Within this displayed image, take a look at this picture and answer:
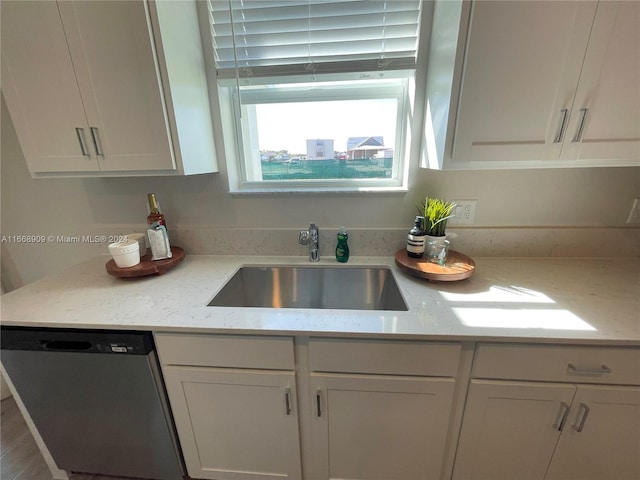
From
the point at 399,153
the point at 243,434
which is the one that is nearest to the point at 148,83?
the point at 399,153

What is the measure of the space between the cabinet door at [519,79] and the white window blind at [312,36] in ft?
1.18

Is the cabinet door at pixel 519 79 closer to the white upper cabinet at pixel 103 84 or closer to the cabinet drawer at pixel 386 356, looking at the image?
the cabinet drawer at pixel 386 356

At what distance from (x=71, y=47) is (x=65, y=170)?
0.48m

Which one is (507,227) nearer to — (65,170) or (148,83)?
(148,83)

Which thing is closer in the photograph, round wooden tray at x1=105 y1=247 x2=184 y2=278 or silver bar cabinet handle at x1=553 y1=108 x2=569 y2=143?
silver bar cabinet handle at x1=553 y1=108 x2=569 y2=143

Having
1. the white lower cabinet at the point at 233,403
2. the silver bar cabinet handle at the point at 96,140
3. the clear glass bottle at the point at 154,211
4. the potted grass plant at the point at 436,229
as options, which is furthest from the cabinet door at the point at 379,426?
the silver bar cabinet handle at the point at 96,140

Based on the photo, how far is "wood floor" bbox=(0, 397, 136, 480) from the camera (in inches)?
50.0

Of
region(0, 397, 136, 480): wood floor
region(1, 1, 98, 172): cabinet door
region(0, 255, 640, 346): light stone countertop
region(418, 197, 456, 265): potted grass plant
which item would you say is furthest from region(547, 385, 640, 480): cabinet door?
region(1, 1, 98, 172): cabinet door

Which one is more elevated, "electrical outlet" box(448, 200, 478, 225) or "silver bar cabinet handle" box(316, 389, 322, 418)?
"electrical outlet" box(448, 200, 478, 225)

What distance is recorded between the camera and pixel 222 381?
956mm

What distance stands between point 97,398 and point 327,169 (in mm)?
1423

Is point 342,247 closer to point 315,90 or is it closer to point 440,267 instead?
point 440,267

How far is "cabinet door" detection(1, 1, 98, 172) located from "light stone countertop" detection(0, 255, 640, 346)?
557 millimetres

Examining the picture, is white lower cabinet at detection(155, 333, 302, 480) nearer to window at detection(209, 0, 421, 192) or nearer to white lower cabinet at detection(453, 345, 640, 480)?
white lower cabinet at detection(453, 345, 640, 480)
